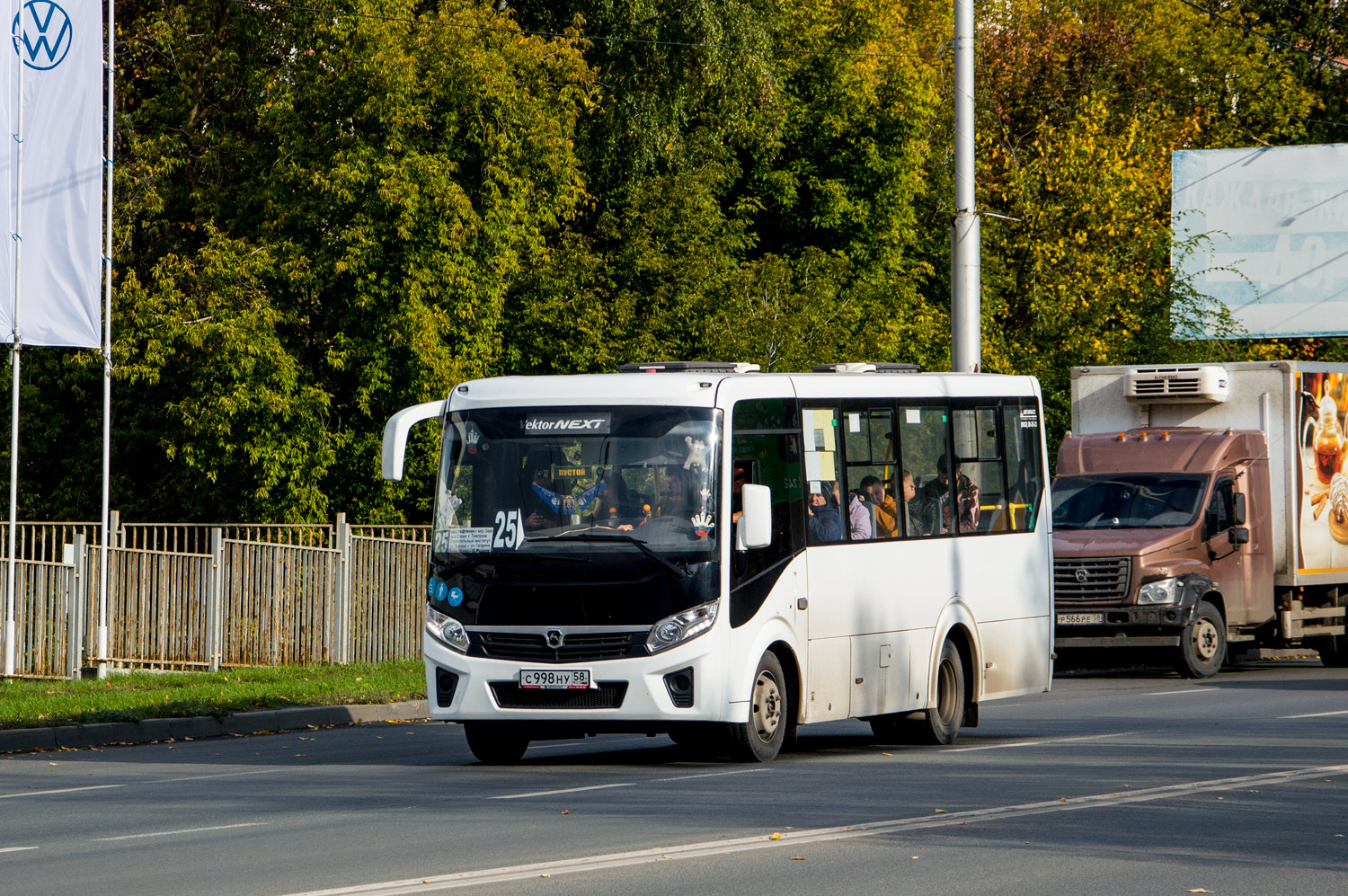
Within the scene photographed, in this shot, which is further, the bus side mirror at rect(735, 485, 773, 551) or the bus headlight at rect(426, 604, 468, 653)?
the bus headlight at rect(426, 604, 468, 653)

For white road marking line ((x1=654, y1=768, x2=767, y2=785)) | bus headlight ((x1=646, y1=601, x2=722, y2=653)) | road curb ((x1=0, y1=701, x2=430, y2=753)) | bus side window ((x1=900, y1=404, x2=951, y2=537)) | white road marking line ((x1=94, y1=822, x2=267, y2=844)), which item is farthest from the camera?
road curb ((x1=0, y1=701, x2=430, y2=753))

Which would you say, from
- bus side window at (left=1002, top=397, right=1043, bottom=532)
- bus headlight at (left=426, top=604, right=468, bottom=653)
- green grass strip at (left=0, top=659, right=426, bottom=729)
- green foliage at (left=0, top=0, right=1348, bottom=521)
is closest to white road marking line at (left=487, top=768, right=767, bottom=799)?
bus headlight at (left=426, top=604, right=468, bottom=653)

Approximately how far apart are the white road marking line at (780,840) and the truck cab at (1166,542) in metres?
10.3

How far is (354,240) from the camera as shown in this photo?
3253cm

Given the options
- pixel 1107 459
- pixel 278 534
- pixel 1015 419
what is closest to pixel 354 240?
pixel 278 534

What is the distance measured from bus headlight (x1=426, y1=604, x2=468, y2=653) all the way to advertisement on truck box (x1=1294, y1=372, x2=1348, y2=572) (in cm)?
1389

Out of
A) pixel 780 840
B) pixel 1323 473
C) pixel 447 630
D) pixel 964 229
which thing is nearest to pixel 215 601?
pixel 964 229

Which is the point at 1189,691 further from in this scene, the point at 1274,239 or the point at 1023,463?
the point at 1274,239

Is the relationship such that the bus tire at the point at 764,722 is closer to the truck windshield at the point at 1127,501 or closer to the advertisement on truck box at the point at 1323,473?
the truck windshield at the point at 1127,501

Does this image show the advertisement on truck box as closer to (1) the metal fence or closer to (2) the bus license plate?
(1) the metal fence

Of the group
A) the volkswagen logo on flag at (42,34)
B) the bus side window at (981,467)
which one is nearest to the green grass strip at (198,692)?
the bus side window at (981,467)

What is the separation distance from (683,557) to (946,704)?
10.9 feet

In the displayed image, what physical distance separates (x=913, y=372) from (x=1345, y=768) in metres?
4.63

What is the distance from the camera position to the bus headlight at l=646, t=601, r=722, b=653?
13.3m
